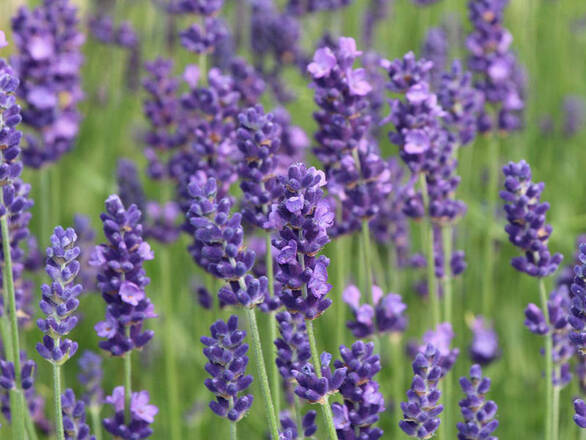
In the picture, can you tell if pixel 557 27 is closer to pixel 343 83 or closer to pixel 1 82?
pixel 343 83

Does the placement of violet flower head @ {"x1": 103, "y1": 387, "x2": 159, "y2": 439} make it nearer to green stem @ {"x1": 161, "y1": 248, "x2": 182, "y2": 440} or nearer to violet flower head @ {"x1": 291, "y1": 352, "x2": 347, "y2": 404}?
violet flower head @ {"x1": 291, "y1": 352, "x2": 347, "y2": 404}

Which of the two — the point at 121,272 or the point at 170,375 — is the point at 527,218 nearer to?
the point at 121,272

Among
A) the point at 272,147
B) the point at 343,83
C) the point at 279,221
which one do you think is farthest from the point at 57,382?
the point at 343,83

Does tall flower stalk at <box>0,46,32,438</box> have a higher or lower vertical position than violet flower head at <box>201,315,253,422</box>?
higher

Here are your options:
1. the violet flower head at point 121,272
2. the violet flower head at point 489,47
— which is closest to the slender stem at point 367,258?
the violet flower head at point 121,272

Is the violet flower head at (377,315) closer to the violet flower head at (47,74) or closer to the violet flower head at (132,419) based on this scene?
the violet flower head at (132,419)

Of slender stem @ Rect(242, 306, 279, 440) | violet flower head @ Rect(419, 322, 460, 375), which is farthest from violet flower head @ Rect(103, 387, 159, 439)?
violet flower head @ Rect(419, 322, 460, 375)
